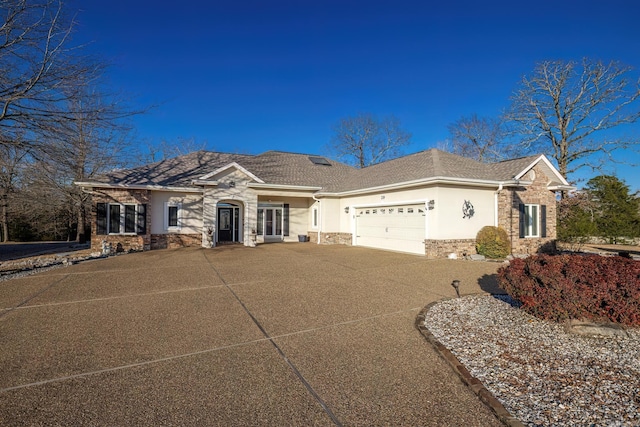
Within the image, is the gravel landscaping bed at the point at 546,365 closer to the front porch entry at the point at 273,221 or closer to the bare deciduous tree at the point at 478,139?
the front porch entry at the point at 273,221

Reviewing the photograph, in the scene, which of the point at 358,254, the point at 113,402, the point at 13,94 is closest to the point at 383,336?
the point at 113,402

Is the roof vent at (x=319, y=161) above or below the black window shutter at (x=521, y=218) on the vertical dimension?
above

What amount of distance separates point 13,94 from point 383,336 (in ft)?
38.9

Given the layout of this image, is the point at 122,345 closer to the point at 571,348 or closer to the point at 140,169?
the point at 571,348

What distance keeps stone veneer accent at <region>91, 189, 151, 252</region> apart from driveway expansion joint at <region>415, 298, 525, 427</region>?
14.8 m

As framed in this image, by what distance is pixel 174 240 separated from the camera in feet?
55.8

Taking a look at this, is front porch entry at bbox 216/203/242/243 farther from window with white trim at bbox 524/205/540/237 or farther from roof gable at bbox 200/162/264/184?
window with white trim at bbox 524/205/540/237

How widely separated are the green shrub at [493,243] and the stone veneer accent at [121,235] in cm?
1522

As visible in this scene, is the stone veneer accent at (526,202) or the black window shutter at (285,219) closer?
the stone veneer accent at (526,202)

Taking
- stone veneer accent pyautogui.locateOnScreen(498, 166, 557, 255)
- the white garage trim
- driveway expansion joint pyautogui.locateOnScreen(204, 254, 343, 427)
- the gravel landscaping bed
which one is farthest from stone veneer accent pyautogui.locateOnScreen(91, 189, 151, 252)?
stone veneer accent pyautogui.locateOnScreen(498, 166, 557, 255)

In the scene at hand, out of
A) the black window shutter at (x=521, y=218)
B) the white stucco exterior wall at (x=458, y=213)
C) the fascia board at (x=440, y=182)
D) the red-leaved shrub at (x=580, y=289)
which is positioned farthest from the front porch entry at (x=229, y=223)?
the red-leaved shrub at (x=580, y=289)

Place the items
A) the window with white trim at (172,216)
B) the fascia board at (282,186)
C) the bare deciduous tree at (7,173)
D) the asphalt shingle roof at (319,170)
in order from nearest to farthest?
the bare deciduous tree at (7,173) < the asphalt shingle roof at (319,170) < the window with white trim at (172,216) < the fascia board at (282,186)

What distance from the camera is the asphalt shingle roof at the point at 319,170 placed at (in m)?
14.4

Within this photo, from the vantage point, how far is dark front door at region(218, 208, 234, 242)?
64.4 ft
